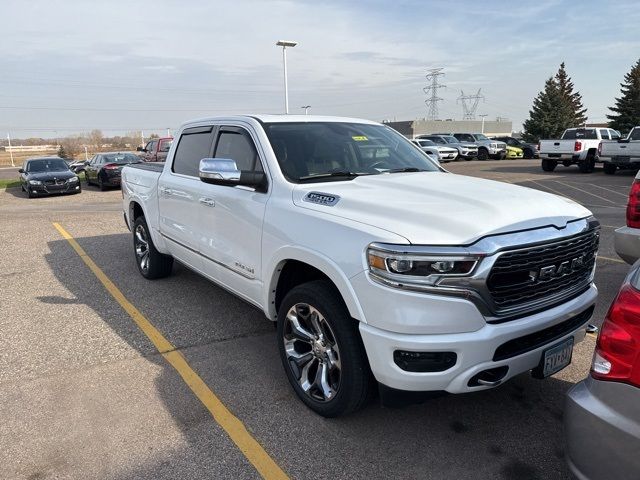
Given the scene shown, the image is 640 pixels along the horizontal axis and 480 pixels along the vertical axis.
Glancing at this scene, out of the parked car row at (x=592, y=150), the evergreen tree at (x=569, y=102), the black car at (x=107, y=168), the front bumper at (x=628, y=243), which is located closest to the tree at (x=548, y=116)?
the evergreen tree at (x=569, y=102)

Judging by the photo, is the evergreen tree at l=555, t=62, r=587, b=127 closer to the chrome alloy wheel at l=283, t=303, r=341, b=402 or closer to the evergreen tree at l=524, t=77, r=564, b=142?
the evergreen tree at l=524, t=77, r=564, b=142

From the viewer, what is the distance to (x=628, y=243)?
4473 millimetres

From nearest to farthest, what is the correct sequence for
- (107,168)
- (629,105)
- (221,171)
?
(221,171), (107,168), (629,105)

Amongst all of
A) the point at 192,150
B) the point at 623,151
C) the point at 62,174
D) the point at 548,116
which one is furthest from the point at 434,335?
the point at 548,116

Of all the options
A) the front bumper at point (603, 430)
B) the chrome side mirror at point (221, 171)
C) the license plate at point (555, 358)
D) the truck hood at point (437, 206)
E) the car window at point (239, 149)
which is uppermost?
the car window at point (239, 149)

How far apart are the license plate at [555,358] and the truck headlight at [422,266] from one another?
2.53 ft

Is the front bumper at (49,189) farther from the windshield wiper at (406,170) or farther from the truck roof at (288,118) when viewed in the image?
the windshield wiper at (406,170)

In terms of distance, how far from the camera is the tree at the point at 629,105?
155 feet

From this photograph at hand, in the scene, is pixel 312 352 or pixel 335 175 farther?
pixel 335 175

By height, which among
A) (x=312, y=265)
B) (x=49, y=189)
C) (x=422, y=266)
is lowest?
(x=49, y=189)

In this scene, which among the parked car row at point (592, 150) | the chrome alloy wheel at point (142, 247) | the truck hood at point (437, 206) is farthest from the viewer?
the parked car row at point (592, 150)

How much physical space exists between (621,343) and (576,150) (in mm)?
23749

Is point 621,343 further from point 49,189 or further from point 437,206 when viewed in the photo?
point 49,189

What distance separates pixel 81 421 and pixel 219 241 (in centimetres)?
165
